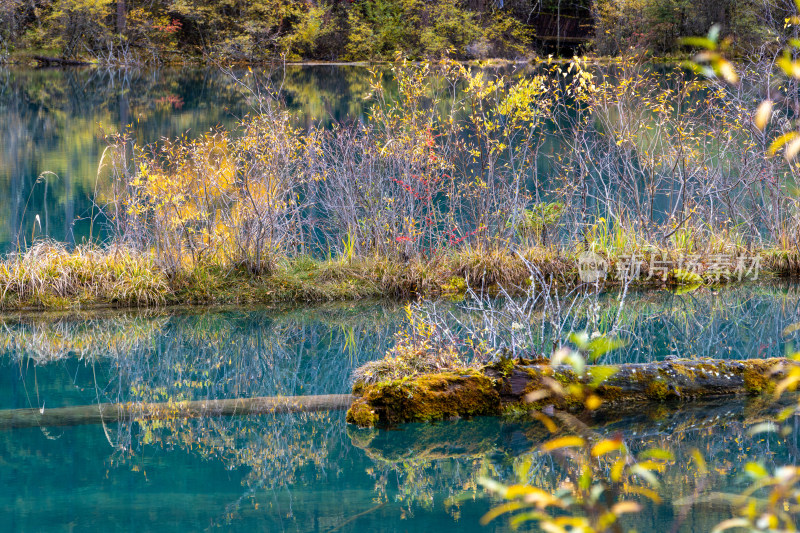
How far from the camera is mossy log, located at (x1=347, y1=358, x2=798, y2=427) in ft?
18.3

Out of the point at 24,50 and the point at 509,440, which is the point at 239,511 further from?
the point at 24,50

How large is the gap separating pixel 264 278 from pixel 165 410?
3852 millimetres

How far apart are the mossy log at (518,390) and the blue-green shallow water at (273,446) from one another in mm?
127

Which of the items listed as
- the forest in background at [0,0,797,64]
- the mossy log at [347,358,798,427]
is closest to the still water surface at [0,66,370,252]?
the forest in background at [0,0,797,64]

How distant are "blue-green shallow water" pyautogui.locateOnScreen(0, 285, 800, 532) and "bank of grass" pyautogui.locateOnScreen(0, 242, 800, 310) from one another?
0.87 m

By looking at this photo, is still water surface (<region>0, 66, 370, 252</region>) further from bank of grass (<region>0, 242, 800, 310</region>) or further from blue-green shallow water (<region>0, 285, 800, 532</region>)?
blue-green shallow water (<region>0, 285, 800, 532</region>)

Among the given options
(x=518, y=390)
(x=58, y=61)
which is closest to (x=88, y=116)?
(x=58, y=61)

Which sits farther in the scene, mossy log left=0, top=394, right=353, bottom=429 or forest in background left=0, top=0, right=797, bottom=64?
forest in background left=0, top=0, right=797, bottom=64

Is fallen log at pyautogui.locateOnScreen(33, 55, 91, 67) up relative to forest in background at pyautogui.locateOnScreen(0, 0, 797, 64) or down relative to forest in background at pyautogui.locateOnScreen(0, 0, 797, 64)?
down

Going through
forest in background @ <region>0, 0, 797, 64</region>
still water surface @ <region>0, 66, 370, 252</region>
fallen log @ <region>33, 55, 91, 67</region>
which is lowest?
still water surface @ <region>0, 66, 370, 252</region>

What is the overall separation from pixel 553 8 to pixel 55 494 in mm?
45342

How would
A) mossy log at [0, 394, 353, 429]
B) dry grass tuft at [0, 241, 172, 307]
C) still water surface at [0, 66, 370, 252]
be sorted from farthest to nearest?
still water surface at [0, 66, 370, 252], dry grass tuft at [0, 241, 172, 307], mossy log at [0, 394, 353, 429]

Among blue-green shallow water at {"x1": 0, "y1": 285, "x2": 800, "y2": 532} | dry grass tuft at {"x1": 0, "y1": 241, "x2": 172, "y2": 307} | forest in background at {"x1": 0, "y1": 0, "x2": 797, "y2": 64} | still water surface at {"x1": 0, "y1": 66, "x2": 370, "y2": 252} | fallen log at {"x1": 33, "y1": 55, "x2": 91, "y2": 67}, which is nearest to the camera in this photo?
blue-green shallow water at {"x1": 0, "y1": 285, "x2": 800, "y2": 532}

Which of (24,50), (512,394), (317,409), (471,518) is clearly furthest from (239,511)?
(24,50)
